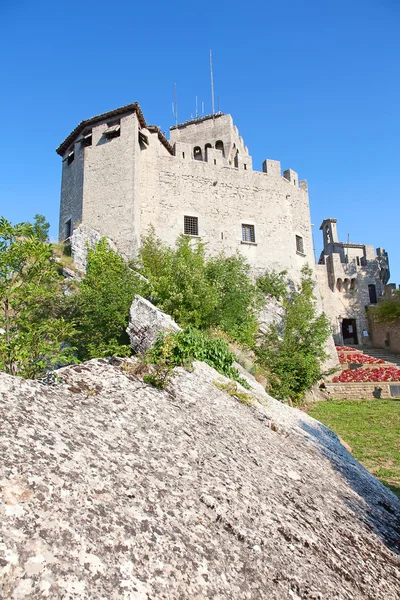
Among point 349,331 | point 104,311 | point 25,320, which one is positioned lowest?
point 25,320

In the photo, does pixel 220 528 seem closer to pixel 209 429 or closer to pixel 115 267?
pixel 209 429

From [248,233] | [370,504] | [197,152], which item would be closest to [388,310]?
[248,233]

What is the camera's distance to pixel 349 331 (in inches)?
1390

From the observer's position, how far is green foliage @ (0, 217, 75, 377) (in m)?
4.26

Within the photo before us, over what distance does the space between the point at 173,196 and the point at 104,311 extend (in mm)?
11104

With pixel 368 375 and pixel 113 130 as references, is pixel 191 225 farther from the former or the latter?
pixel 368 375

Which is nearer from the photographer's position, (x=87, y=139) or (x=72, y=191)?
(x=72, y=191)

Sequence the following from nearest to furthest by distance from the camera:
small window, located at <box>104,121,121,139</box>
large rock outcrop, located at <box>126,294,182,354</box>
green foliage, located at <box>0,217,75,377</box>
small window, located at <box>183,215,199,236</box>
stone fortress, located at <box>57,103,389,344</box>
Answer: green foliage, located at <box>0,217,75,377</box>
large rock outcrop, located at <box>126,294,182,354</box>
stone fortress, located at <box>57,103,389,344</box>
small window, located at <box>104,121,121,139</box>
small window, located at <box>183,215,199,236</box>

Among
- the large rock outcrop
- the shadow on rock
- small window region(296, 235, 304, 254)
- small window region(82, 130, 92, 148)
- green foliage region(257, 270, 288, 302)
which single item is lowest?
the shadow on rock

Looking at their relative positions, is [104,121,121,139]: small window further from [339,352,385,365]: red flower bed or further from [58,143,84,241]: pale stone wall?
[339,352,385,365]: red flower bed

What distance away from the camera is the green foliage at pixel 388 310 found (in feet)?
106

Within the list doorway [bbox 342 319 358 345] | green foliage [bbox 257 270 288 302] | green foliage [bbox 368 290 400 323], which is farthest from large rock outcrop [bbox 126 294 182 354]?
doorway [bbox 342 319 358 345]

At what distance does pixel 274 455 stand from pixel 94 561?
8.90ft

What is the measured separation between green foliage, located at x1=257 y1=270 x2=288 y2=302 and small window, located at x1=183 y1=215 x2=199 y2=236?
4614mm
